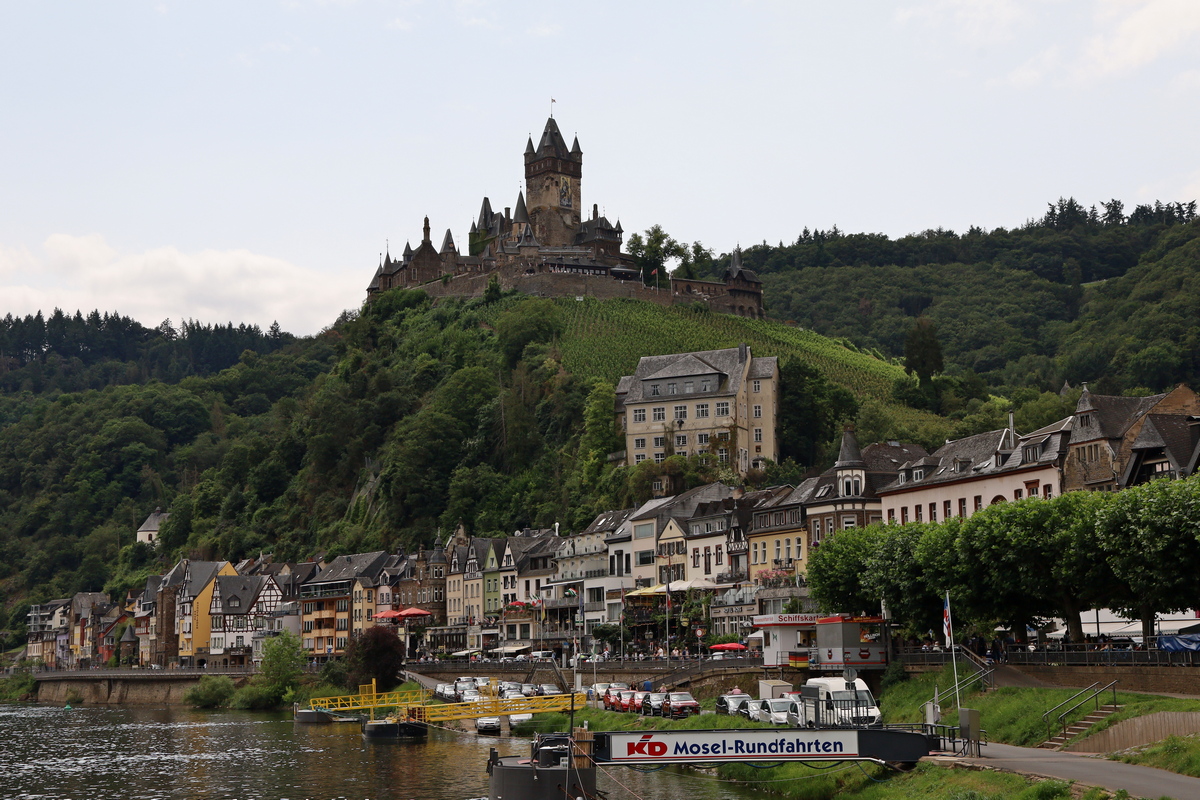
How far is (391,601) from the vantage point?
453 feet

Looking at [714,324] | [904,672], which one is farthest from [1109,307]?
[904,672]

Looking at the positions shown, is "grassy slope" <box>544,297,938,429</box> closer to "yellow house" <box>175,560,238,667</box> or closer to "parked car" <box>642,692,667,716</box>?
"yellow house" <box>175,560,238,667</box>

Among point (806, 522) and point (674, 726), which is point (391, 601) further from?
point (674, 726)

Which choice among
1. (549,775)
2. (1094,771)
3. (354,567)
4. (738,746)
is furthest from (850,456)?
(354,567)

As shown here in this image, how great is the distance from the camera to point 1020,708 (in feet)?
158

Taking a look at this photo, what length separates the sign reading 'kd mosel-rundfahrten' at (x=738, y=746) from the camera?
1635 inches

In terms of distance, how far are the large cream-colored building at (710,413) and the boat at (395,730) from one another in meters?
54.6

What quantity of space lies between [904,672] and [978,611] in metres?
6.25

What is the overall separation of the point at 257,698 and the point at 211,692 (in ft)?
27.0

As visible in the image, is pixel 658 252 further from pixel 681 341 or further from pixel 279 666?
pixel 279 666

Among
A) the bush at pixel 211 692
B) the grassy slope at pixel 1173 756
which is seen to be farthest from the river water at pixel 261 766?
the bush at pixel 211 692

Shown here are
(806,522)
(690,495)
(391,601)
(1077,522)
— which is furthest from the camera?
(391,601)

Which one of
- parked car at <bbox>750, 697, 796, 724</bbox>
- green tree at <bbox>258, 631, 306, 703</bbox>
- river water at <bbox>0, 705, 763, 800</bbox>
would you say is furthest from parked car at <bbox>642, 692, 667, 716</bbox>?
green tree at <bbox>258, 631, 306, 703</bbox>

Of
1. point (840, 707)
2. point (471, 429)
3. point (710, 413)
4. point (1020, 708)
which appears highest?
point (471, 429)
